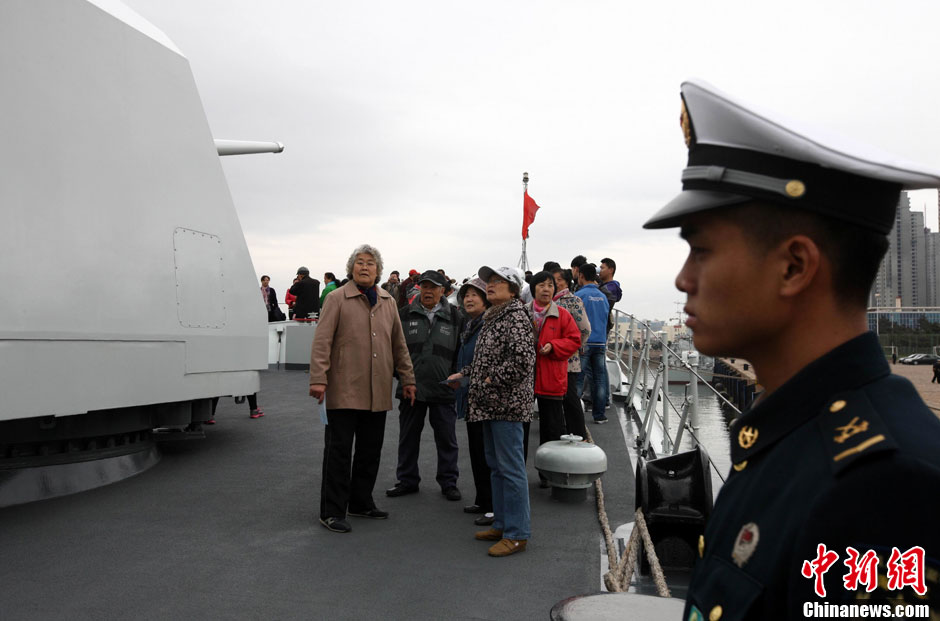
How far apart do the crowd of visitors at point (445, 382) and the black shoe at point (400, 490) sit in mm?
11

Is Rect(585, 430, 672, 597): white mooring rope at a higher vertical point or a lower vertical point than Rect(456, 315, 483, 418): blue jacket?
lower

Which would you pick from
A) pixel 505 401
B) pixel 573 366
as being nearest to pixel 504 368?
pixel 505 401

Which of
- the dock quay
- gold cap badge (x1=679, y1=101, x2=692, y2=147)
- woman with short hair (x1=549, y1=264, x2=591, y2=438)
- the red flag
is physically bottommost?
the dock quay

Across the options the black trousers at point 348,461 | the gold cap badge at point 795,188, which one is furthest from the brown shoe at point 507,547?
the gold cap badge at point 795,188

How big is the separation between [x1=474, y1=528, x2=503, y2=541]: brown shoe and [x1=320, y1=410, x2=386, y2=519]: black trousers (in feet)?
3.11

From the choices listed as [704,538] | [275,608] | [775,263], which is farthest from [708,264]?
[275,608]

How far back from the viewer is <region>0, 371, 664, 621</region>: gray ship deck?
347cm

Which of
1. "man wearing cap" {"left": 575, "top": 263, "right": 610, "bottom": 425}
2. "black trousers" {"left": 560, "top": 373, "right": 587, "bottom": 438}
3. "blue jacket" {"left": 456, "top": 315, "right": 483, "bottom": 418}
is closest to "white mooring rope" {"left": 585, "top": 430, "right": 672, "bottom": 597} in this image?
"blue jacket" {"left": 456, "top": 315, "right": 483, "bottom": 418}

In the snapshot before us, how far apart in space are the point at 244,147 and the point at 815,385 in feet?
26.6

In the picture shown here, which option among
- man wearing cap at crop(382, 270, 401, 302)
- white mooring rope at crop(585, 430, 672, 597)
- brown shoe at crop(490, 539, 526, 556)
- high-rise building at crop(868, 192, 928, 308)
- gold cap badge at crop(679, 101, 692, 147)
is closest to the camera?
gold cap badge at crop(679, 101, 692, 147)

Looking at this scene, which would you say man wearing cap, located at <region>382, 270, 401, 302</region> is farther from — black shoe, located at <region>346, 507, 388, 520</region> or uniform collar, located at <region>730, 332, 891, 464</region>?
uniform collar, located at <region>730, 332, 891, 464</region>

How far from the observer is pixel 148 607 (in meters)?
3.40

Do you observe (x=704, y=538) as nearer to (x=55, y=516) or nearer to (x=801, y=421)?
(x=801, y=421)

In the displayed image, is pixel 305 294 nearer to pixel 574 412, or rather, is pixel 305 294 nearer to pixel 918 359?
pixel 574 412
